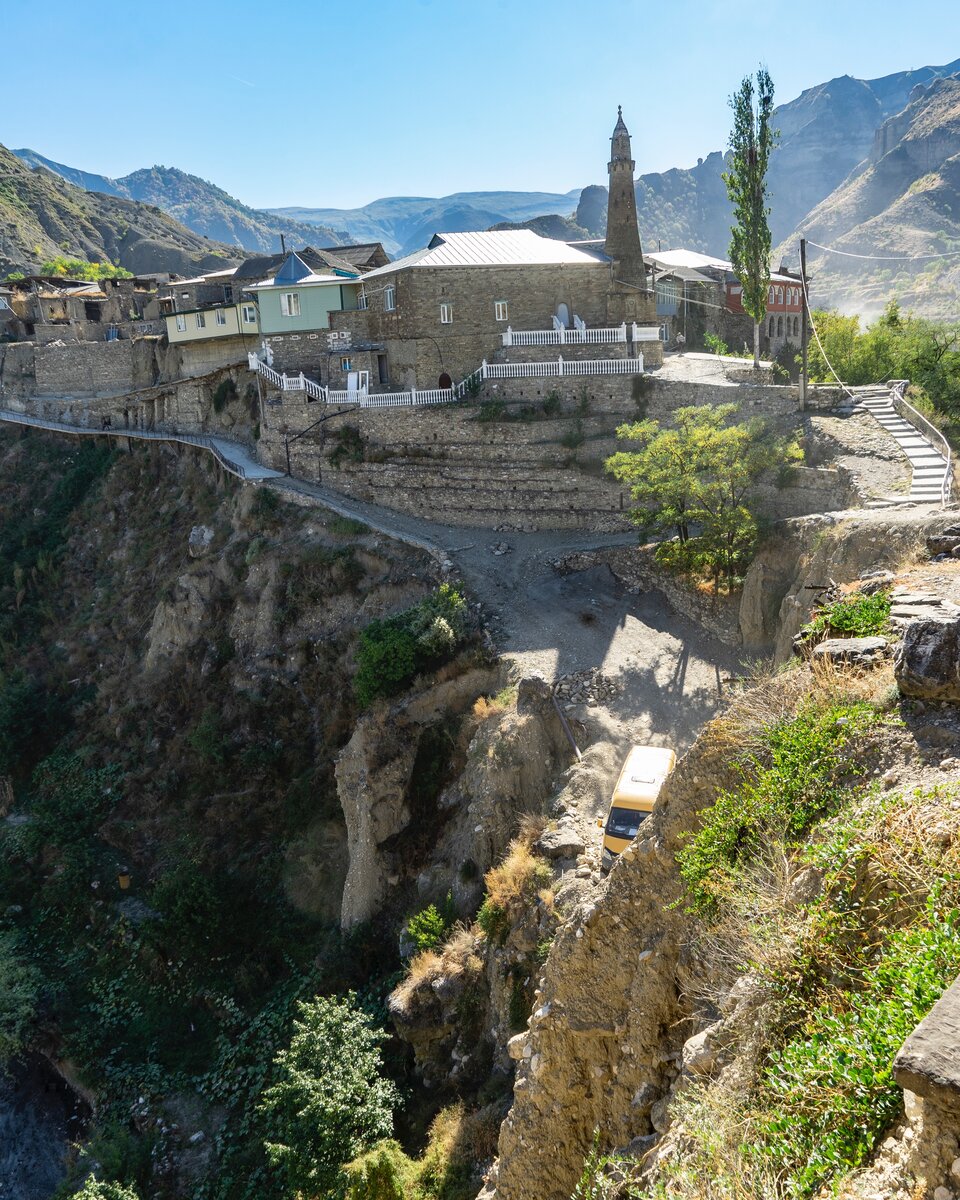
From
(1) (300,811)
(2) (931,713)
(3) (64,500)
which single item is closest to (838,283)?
(3) (64,500)

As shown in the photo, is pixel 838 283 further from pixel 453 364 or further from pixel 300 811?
pixel 300 811

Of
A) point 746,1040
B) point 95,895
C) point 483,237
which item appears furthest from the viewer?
point 483,237

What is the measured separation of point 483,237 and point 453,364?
656 centimetres

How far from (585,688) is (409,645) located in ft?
16.4

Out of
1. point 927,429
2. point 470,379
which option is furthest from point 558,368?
point 927,429

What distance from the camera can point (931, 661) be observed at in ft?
23.9

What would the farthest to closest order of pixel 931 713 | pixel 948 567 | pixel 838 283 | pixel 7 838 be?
pixel 838 283 < pixel 7 838 < pixel 948 567 < pixel 931 713

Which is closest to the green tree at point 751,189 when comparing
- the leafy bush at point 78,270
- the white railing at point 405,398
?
the white railing at point 405,398

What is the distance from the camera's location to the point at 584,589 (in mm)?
23578

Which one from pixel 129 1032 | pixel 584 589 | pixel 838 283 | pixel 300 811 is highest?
pixel 838 283

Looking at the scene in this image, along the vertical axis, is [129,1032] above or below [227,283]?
below

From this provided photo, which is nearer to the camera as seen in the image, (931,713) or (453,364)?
(931,713)

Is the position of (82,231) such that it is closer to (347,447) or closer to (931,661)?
(347,447)

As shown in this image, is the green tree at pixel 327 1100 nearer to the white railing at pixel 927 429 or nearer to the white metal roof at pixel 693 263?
the white railing at pixel 927 429
